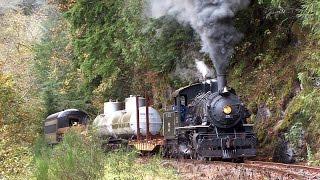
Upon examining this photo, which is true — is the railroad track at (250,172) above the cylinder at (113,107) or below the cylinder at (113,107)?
below

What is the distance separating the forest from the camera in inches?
463

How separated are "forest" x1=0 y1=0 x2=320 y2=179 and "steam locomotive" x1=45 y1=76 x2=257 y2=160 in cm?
110

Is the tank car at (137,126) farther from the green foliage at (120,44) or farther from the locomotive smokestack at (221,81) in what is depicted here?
the locomotive smokestack at (221,81)

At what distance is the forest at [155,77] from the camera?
38.6 feet

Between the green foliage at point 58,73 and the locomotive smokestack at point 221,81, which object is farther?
the green foliage at point 58,73

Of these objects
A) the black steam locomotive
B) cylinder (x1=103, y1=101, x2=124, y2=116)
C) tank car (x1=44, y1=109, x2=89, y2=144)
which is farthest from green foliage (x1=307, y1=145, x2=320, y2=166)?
tank car (x1=44, y1=109, x2=89, y2=144)

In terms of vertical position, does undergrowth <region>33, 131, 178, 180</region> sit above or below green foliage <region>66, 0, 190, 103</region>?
below

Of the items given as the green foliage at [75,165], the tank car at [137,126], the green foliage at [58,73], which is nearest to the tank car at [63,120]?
the green foliage at [58,73]

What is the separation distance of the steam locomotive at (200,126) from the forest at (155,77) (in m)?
1.10

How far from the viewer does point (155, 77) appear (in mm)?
23969

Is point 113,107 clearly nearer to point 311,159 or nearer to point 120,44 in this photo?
point 120,44

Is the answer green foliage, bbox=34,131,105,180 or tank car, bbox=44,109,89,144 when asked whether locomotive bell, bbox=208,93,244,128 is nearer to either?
green foliage, bbox=34,131,105,180

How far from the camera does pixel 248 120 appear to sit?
52.5 ft

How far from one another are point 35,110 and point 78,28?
4321 millimetres
